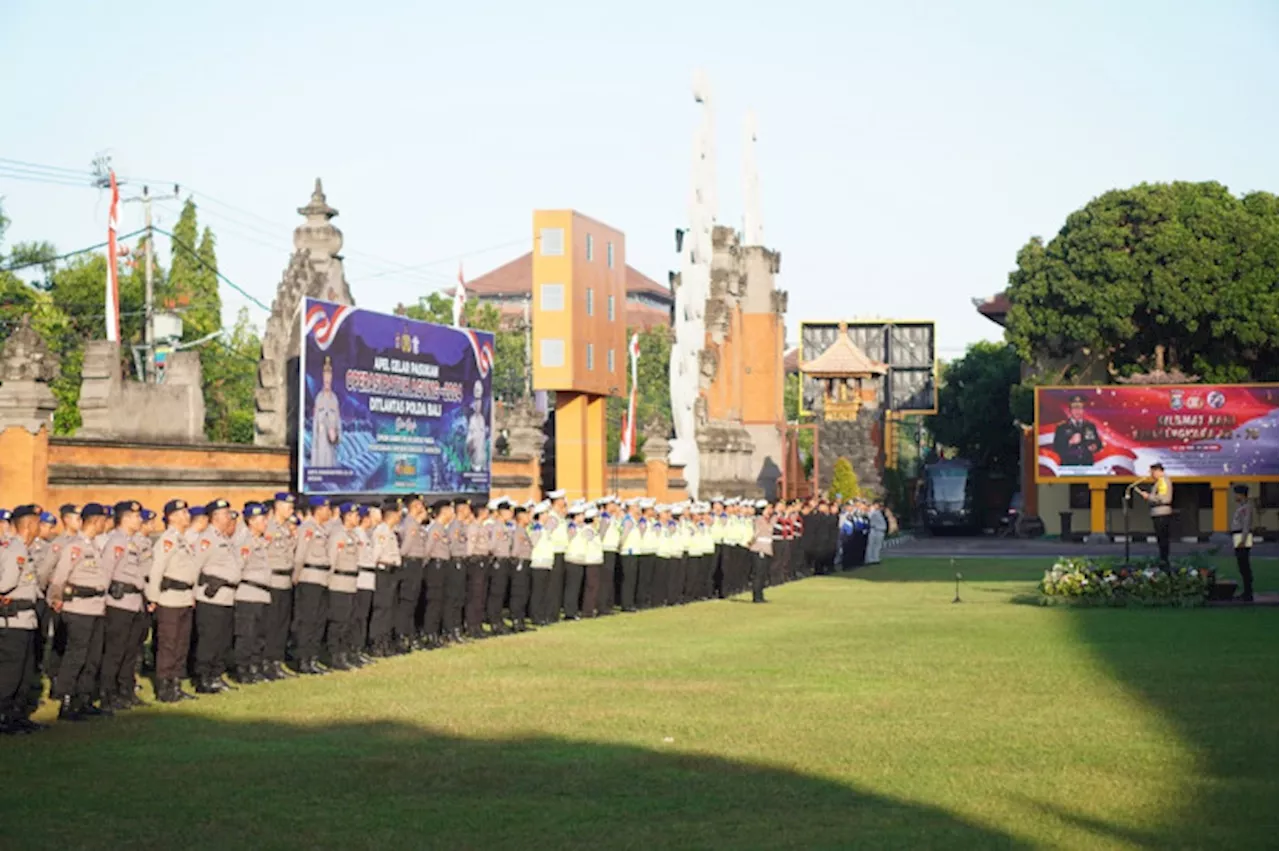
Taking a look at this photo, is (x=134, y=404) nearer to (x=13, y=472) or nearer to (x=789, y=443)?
(x=13, y=472)

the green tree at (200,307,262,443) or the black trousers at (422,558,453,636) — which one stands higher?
the green tree at (200,307,262,443)

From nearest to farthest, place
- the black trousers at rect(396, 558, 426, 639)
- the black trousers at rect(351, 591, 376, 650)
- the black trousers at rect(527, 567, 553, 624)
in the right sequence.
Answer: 1. the black trousers at rect(351, 591, 376, 650)
2. the black trousers at rect(396, 558, 426, 639)
3. the black trousers at rect(527, 567, 553, 624)

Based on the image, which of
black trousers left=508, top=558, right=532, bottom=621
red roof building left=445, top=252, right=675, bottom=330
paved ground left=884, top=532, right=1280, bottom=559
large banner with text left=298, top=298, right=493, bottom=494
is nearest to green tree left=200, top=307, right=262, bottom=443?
paved ground left=884, top=532, right=1280, bottom=559

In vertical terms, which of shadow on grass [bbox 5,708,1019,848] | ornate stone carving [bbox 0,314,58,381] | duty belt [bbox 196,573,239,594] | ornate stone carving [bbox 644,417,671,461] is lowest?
shadow on grass [bbox 5,708,1019,848]

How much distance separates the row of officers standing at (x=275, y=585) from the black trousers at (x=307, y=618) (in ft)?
0.06

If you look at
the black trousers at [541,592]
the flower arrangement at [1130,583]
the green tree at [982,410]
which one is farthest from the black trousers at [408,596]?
the green tree at [982,410]

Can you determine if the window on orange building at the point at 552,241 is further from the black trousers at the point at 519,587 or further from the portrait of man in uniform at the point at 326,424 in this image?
the black trousers at the point at 519,587

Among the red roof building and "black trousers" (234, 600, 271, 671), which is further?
the red roof building

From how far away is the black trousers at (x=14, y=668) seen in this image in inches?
539

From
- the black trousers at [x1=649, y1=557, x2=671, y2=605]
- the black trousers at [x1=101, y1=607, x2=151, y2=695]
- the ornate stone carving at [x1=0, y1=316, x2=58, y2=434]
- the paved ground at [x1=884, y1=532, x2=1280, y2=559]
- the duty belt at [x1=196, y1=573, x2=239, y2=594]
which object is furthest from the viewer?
the paved ground at [x1=884, y1=532, x2=1280, y2=559]

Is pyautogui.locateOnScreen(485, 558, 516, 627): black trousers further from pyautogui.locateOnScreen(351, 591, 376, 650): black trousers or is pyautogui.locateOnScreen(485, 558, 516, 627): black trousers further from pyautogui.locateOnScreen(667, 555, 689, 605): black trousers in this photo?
pyautogui.locateOnScreen(667, 555, 689, 605): black trousers

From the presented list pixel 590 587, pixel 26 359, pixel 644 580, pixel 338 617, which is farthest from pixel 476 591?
pixel 644 580

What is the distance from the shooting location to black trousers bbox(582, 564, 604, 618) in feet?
86.5

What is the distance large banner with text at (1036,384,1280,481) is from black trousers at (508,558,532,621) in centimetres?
3490
